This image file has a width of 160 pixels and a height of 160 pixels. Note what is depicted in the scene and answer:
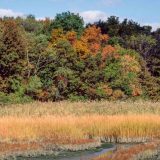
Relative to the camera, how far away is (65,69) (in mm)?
56375

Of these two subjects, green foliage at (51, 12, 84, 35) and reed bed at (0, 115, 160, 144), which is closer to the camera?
reed bed at (0, 115, 160, 144)

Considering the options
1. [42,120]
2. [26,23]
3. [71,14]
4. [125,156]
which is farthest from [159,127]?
[26,23]

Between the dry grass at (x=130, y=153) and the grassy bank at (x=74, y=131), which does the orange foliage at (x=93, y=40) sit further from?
the dry grass at (x=130, y=153)

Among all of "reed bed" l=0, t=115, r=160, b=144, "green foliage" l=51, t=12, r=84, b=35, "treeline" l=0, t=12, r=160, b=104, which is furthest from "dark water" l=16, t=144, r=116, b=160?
"green foliage" l=51, t=12, r=84, b=35

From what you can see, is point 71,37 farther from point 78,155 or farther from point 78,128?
point 78,155

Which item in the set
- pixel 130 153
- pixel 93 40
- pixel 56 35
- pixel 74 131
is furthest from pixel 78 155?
pixel 93 40

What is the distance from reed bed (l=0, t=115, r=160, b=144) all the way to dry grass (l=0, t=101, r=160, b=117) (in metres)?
6.52

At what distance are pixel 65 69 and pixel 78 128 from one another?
1102 inches

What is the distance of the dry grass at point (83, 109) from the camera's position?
120 feet

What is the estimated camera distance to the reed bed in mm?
26656

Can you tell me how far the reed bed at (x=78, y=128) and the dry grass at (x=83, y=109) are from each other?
6.52m

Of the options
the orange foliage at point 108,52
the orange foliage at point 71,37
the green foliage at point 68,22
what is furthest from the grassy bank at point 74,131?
the green foliage at point 68,22

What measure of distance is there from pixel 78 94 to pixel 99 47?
10.6 meters

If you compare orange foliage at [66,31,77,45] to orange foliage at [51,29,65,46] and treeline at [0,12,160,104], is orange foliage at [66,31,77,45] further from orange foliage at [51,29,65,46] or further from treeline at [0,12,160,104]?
orange foliage at [51,29,65,46]
